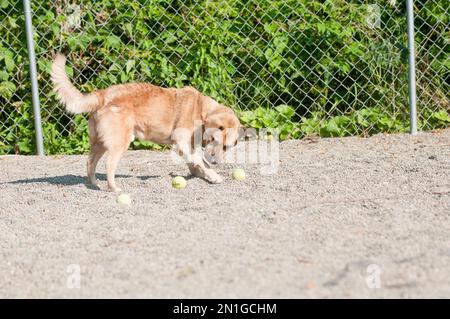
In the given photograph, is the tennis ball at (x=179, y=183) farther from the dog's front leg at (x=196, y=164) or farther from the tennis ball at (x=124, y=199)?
the tennis ball at (x=124, y=199)

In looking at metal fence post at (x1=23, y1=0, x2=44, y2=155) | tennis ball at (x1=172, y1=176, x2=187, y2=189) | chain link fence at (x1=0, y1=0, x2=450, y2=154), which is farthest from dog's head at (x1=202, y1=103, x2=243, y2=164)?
metal fence post at (x1=23, y1=0, x2=44, y2=155)

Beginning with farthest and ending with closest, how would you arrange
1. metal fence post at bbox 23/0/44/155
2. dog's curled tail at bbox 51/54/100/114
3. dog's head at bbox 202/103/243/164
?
metal fence post at bbox 23/0/44/155 < dog's head at bbox 202/103/243/164 < dog's curled tail at bbox 51/54/100/114

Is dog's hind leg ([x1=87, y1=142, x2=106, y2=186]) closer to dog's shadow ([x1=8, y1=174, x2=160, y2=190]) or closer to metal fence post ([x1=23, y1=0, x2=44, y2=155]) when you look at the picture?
dog's shadow ([x1=8, y1=174, x2=160, y2=190])

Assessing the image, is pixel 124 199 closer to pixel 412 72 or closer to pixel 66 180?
pixel 66 180

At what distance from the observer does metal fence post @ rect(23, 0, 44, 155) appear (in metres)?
6.48

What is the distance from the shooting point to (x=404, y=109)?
7.15 m

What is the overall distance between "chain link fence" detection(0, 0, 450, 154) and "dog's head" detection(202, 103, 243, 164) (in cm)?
138

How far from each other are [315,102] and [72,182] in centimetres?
266

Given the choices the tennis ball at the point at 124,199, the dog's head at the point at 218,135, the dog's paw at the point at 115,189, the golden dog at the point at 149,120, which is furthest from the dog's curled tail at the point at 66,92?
the dog's head at the point at 218,135

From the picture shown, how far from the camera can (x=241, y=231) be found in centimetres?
396

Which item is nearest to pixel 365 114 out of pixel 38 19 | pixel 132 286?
pixel 38 19

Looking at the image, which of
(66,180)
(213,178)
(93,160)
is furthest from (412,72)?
(66,180)
